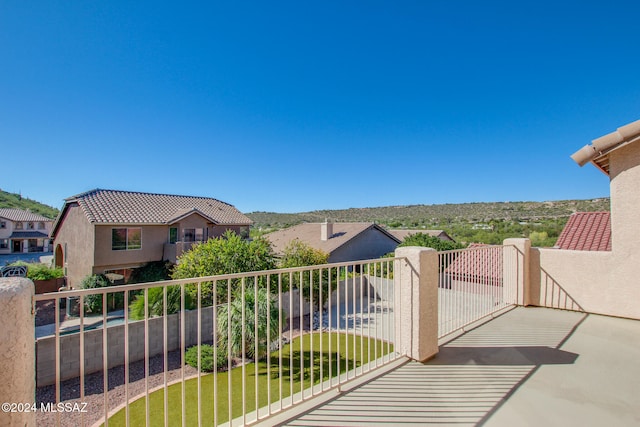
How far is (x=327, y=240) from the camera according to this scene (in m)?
19.9

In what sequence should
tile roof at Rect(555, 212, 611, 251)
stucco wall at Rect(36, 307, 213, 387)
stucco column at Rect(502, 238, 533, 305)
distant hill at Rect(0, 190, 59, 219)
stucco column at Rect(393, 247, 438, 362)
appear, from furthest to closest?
distant hill at Rect(0, 190, 59, 219) → tile roof at Rect(555, 212, 611, 251) → stucco wall at Rect(36, 307, 213, 387) → stucco column at Rect(502, 238, 533, 305) → stucco column at Rect(393, 247, 438, 362)

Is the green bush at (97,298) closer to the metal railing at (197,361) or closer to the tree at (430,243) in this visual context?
the metal railing at (197,361)

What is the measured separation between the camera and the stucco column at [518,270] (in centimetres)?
570

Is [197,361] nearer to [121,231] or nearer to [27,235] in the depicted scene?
[121,231]

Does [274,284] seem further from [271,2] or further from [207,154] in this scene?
[207,154]

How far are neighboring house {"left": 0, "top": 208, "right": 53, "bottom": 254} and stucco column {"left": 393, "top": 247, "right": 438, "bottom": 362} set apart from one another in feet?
152

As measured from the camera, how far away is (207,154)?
20359 mm

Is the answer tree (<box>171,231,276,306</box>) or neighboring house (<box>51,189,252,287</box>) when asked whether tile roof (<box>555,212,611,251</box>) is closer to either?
tree (<box>171,231,276,306</box>)

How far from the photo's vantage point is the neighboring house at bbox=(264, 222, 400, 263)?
18.6 meters

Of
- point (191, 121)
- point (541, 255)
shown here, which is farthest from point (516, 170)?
point (191, 121)

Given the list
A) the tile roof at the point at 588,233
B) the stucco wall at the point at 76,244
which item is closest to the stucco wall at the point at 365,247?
the tile roof at the point at 588,233

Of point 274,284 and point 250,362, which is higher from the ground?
point 274,284

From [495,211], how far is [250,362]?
3971 centimetres

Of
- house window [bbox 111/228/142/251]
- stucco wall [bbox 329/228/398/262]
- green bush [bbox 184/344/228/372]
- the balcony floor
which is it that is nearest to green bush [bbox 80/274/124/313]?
house window [bbox 111/228/142/251]
